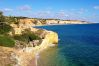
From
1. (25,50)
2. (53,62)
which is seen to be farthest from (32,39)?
(53,62)

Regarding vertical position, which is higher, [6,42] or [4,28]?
[4,28]

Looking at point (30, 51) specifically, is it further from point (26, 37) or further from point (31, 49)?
point (26, 37)

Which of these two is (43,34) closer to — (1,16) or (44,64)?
(1,16)

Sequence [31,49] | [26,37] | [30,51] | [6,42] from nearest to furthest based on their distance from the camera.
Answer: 1. [6,42]
2. [30,51]
3. [31,49]
4. [26,37]

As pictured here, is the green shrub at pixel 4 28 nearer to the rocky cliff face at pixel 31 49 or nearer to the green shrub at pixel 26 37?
the rocky cliff face at pixel 31 49

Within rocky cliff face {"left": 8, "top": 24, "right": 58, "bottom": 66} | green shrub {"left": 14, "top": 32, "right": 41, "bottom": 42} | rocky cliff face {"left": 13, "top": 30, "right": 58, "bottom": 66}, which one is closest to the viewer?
rocky cliff face {"left": 13, "top": 30, "right": 58, "bottom": 66}

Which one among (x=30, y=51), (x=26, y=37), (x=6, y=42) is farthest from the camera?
(x=26, y=37)

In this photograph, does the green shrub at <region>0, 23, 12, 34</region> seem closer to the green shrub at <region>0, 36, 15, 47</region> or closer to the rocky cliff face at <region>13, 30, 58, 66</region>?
the rocky cliff face at <region>13, 30, 58, 66</region>

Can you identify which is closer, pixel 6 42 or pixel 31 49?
pixel 6 42

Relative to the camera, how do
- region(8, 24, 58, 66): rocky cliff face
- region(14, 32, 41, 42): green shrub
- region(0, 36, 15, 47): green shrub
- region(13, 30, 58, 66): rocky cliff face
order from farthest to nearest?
region(14, 32, 41, 42): green shrub → region(0, 36, 15, 47): green shrub → region(8, 24, 58, 66): rocky cliff face → region(13, 30, 58, 66): rocky cliff face

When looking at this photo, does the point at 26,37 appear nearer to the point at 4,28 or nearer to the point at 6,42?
the point at 4,28

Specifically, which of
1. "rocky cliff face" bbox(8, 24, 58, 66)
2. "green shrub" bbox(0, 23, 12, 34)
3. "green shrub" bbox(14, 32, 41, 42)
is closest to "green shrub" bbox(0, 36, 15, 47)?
"rocky cliff face" bbox(8, 24, 58, 66)

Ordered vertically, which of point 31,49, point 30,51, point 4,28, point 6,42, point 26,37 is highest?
point 4,28

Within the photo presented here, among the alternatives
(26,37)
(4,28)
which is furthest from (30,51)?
(4,28)
